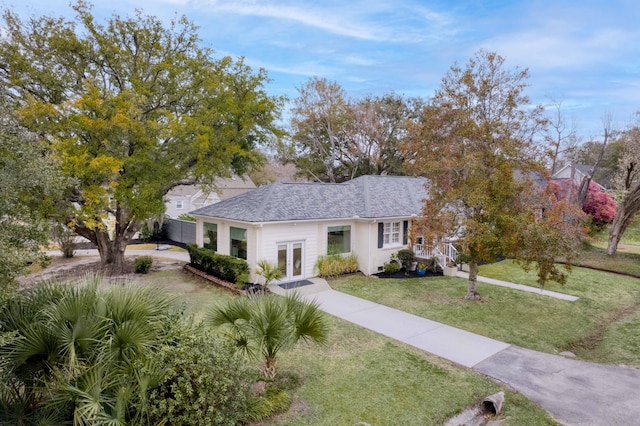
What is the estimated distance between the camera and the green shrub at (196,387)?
4.96m

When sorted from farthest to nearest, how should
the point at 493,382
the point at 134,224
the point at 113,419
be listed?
1. the point at 134,224
2. the point at 493,382
3. the point at 113,419

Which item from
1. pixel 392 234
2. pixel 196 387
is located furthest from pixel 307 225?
pixel 196 387

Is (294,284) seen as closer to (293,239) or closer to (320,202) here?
(293,239)

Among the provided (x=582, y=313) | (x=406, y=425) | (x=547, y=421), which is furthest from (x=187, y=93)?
(x=582, y=313)

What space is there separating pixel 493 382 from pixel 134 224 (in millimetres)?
16949

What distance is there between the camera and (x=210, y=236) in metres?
17.7

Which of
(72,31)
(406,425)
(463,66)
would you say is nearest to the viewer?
(406,425)

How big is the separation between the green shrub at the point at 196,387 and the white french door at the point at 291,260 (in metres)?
10.1

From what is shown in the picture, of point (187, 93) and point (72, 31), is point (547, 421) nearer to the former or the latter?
point (187, 93)

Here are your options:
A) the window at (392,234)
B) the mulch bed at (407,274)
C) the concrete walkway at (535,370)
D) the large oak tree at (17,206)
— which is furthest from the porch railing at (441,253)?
the large oak tree at (17,206)

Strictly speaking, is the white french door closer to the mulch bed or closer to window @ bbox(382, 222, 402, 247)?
the mulch bed

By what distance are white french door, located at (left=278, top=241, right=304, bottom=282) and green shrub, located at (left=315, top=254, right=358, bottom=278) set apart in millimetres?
889

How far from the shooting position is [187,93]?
16.9m

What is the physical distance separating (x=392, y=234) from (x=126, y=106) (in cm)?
1312
